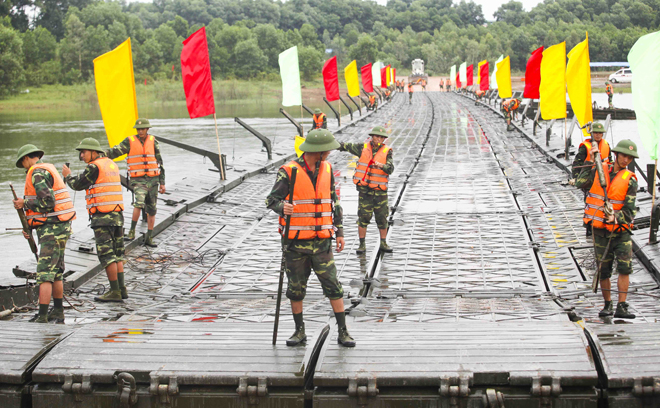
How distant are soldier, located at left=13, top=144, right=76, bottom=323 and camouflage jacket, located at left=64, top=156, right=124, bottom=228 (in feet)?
1.21

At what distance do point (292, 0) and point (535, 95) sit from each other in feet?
575

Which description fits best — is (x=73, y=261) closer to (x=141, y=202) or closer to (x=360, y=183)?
(x=141, y=202)

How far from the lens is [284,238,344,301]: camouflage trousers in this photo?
20.1 ft

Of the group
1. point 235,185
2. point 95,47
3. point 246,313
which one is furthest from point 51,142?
point 95,47

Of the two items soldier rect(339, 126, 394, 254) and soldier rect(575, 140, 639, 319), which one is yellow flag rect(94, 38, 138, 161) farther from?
soldier rect(575, 140, 639, 319)

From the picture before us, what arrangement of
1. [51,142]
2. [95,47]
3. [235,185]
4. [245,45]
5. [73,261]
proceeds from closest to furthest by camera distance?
[73,261]
[235,185]
[51,142]
[95,47]
[245,45]

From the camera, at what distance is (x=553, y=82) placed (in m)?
16.8

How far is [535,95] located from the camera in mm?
22609

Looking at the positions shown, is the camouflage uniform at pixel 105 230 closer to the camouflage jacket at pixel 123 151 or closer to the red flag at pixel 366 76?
the camouflage jacket at pixel 123 151

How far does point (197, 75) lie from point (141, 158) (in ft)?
15.8

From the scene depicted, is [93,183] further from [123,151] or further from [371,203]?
[371,203]

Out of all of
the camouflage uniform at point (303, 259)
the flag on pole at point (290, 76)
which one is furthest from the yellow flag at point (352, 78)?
the camouflage uniform at point (303, 259)

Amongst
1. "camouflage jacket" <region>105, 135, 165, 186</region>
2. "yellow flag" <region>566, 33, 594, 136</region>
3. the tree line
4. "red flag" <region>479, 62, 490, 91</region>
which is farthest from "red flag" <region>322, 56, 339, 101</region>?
the tree line

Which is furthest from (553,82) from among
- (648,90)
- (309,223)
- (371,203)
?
(309,223)
